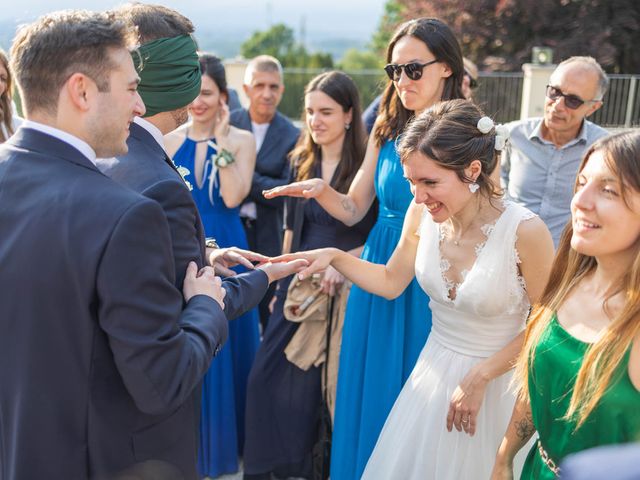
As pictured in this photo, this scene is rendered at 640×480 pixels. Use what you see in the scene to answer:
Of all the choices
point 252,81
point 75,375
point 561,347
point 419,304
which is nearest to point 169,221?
point 75,375

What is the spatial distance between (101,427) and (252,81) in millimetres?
4272

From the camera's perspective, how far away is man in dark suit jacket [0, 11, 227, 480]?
64.8 inches

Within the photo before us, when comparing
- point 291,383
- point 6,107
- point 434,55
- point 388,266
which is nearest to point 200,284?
point 388,266

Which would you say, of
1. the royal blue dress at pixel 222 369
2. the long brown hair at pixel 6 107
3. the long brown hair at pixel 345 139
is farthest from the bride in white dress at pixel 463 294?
the long brown hair at pixel 6 107

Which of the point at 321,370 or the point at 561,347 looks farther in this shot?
the point at 321,370

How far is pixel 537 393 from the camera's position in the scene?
6.84 feet

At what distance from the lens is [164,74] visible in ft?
7.72

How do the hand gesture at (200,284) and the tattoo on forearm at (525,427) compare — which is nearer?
the hand gesture at (200,284)

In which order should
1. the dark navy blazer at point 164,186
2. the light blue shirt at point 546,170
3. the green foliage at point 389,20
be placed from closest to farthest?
the dark navy blazer at point 164,186 → the light blue shirt at point 546,170 → the green foliage at point 389,20

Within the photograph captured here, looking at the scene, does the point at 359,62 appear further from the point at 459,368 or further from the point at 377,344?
the point at 459,368

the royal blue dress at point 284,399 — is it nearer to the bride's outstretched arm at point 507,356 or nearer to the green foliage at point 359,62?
the bride's outstretched arm at point 507,356

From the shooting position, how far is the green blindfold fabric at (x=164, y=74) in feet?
7.66

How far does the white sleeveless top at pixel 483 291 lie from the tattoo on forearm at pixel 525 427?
536 mm

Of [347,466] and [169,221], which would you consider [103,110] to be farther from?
[347,466]
